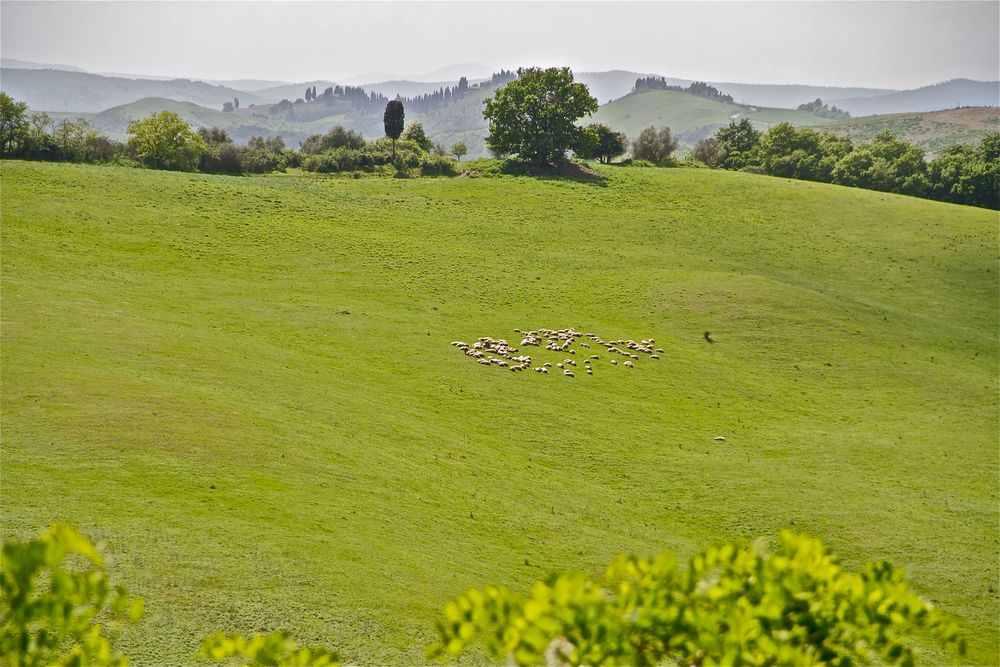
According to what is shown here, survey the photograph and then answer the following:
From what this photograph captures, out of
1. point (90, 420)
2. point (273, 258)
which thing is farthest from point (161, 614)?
point (273, 258)

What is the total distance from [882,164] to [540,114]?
2015 inches

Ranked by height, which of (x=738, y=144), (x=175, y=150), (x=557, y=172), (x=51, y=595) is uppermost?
(x=738, y=144)

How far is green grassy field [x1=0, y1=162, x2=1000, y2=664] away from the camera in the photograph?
1794cm

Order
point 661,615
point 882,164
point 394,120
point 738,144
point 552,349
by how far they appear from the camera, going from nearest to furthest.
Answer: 1. point 661,615
2. point 552,349
3. point 882,164
4. point 394,120
5. point 738,144

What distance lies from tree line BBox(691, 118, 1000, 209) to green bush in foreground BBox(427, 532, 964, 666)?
106 metres

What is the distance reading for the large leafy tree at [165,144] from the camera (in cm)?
8150

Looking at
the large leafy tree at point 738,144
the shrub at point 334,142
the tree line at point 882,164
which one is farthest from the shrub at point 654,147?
the shrub at point 334,142

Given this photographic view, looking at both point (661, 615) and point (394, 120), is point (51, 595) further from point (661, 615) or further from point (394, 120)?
point (394, 120)

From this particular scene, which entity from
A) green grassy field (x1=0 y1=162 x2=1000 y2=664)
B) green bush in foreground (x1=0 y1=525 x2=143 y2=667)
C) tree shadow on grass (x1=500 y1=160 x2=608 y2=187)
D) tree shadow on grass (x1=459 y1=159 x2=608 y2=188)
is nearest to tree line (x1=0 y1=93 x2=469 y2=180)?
tree shadow on grass (x1=459 y1=159 x2=608 y2=188)

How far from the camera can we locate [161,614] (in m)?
14.4

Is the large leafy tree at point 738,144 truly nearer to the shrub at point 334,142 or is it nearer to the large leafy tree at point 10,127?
the shrub at point 334,142

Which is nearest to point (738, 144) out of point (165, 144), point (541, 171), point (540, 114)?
point (540, 114)

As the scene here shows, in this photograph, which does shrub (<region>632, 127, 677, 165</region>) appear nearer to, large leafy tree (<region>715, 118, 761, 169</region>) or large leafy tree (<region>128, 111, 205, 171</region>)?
large leafy tree (<region>715, 118, 761, 169</region>)

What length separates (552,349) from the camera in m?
41.5
